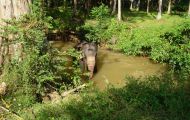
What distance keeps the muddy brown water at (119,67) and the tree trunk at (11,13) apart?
3.41 meters

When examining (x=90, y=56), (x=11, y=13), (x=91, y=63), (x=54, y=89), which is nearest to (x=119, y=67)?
(x=90, y=56)

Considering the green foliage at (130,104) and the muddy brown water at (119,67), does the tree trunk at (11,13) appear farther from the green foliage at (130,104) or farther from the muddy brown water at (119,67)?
the muddy brown water at (119,67)

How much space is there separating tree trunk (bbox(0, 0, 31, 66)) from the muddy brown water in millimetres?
3414

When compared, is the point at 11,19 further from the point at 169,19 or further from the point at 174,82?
the point at 169,19

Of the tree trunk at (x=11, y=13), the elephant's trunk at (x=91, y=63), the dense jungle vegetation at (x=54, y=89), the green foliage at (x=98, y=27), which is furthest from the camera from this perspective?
the green foliage at (x=98, y=27)

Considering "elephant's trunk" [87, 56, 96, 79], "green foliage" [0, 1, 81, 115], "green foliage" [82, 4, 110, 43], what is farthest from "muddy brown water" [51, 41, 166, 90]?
"green foliage" [0, 1, 81, 115]

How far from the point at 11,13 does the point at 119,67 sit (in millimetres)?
6273

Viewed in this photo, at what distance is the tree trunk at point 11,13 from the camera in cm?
1039

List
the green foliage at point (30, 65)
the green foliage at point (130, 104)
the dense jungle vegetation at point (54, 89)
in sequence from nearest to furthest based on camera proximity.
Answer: the green foliage at point (130, 104) → the dense jungle vegetation at point (54, 89) → the green foliage at point (30, 65)

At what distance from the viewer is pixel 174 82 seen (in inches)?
386

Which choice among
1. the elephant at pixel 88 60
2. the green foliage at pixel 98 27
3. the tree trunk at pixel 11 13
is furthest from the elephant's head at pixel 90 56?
the green foliage at pixel 98 27

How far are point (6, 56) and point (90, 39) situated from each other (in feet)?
33.1

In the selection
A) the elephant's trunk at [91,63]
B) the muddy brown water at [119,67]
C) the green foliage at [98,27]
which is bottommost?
the muddy brown water at [119,67]

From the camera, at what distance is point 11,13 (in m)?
10.5
